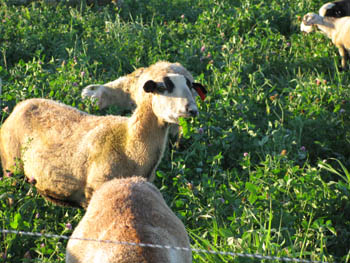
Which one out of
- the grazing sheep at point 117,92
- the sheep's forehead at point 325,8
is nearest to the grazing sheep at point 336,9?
the sheep's forehead at point 325,8

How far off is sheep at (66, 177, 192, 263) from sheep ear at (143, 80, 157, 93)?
1251 mm

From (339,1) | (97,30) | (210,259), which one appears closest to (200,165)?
(210,259)

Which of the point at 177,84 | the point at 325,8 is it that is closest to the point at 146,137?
the point at 177,84

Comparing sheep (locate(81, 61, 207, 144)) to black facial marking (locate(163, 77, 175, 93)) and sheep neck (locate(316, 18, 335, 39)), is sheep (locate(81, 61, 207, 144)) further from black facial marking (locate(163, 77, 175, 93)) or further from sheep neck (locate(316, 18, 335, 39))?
sheep neck (locate(316, 18, 335, 39))

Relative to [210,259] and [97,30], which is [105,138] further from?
[97,30]

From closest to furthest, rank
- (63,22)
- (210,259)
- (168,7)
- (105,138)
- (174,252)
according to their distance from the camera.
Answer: (174,252) → (210,259) → (105,138) → (63,22) → (168,7)

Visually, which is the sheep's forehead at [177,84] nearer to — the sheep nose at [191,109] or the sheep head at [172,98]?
the sheep head at [172,98]

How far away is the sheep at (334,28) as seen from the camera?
843cm

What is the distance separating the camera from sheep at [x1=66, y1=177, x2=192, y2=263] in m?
3.05

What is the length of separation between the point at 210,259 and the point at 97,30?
228 inches

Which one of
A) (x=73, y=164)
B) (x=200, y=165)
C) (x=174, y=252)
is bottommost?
(x=200, y=165)

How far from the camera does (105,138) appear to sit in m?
4.85

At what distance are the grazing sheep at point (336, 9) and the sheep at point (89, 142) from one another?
5.40 meters

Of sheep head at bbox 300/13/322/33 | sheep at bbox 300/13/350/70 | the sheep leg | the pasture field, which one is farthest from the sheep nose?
sheep head at bbox 300/13/322/33
